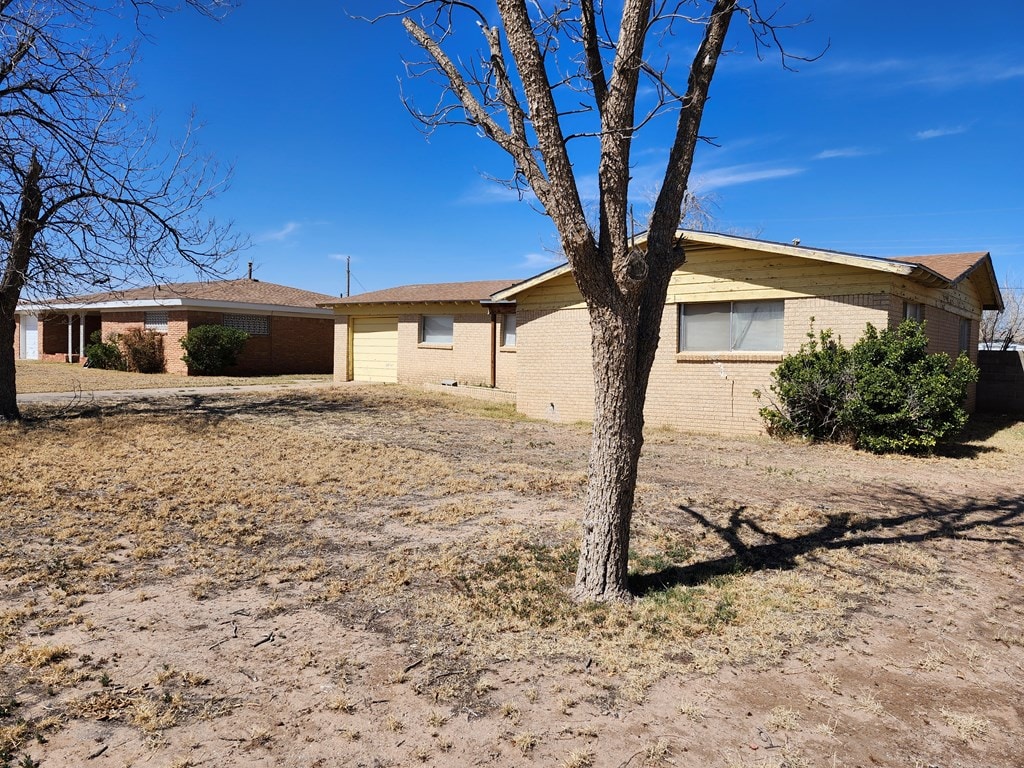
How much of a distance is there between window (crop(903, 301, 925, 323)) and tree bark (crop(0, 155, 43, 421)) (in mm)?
14376

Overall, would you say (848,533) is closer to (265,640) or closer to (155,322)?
(265,640)

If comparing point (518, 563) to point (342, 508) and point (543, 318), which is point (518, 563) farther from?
point (543, 318)

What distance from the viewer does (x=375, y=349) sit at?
2308cm

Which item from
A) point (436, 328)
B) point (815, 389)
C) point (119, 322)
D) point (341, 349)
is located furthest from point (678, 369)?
point (119, 322)

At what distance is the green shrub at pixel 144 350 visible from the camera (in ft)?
86.4

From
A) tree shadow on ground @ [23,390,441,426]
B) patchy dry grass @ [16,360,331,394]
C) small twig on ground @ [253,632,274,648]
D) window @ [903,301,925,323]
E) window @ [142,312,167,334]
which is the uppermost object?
window @ [142,312,167,334]

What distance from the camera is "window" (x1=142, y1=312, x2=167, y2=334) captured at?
26.7 m

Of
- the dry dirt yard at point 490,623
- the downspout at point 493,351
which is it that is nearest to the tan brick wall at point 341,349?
the downspout at point 493,351

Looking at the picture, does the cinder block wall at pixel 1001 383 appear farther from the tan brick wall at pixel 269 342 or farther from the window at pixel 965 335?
the tan brick wall at pixel 269 342

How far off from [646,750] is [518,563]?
2292 millimetres

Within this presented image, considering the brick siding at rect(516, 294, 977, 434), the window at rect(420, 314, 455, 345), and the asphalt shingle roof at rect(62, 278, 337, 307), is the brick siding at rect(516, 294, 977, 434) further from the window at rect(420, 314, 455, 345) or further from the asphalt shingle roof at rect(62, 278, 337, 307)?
the asphalt shingle roof at rect(62, 278, 337, 307)

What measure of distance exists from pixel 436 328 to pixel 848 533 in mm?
16570

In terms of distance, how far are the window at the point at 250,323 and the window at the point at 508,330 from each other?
489 inches

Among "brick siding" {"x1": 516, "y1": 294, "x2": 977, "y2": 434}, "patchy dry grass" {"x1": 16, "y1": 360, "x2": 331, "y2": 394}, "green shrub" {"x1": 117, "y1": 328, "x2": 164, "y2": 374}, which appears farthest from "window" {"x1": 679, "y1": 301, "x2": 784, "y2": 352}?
"green shrub" {"x1": 117, "y1": 328, "x2": 164, "y2": 374}
